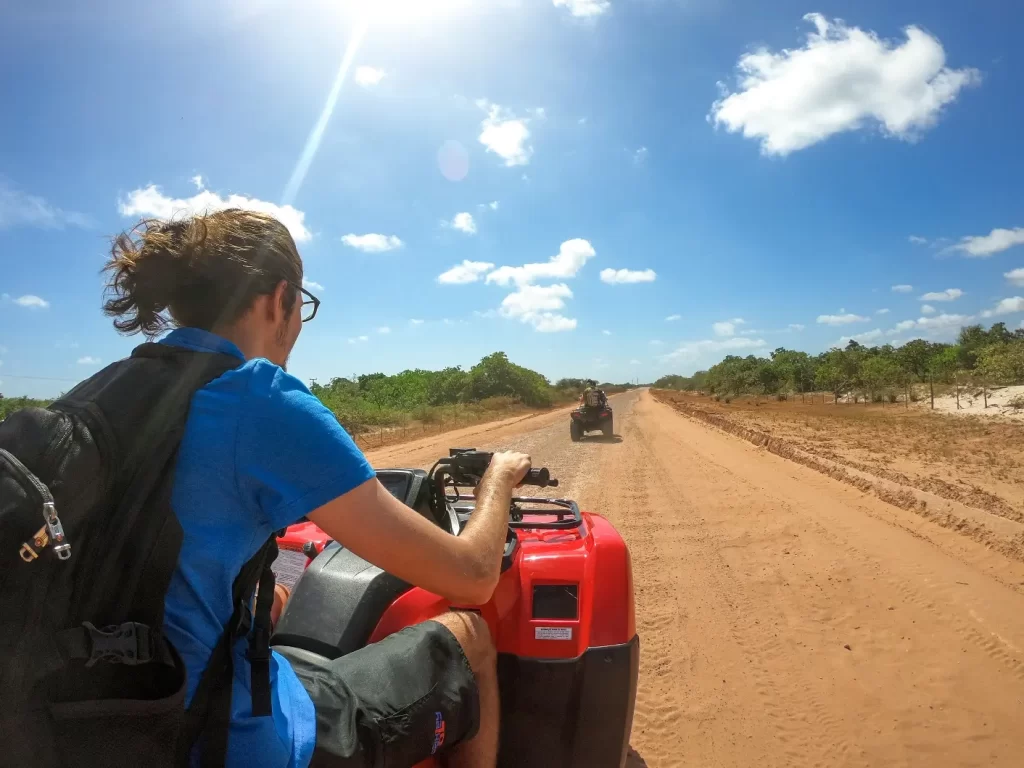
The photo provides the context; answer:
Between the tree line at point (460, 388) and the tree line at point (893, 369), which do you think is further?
the tree line at point (460, 388)

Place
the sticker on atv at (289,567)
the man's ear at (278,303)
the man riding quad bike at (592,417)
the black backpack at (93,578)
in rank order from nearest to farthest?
the black backpack at (93,578), the man's ear at (278,303), the sticker on atv at (289,567), the man riding quad bike at (592,417)

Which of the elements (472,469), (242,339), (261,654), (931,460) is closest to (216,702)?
(261,654)

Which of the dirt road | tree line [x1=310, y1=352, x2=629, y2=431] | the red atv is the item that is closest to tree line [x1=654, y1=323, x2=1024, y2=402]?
tree line [x1=310, y1=352, x2=629, y2=431]

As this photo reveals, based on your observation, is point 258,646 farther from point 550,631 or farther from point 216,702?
point 550,631

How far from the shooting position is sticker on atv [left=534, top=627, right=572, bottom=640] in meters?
2.13

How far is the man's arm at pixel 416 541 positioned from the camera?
3.85ft

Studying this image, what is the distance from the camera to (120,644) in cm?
96

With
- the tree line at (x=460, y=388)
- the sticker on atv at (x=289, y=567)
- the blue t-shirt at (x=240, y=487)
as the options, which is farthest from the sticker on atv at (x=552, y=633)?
the tree line at (x=460, y=388)

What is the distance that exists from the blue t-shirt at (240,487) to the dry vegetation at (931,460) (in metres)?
6.59

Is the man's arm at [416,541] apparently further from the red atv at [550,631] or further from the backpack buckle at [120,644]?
the red atv at [550,631]

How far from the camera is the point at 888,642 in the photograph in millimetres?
4105

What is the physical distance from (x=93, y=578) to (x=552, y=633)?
1495 mm

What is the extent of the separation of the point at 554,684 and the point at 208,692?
1284mm

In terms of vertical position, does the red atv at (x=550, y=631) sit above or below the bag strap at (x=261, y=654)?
below
